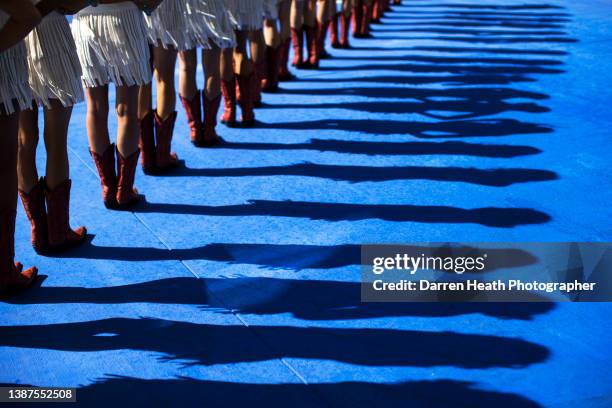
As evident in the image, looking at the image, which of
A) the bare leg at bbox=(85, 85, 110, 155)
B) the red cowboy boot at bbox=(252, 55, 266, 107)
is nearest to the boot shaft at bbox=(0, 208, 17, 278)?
the bare leg at bbox=(85, 85, 110, 155)

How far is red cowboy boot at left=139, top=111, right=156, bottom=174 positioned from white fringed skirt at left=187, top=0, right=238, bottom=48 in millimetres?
594

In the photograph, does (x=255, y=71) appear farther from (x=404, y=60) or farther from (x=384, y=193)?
(x=404, y=60)

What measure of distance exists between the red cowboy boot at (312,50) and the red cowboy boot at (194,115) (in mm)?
2604

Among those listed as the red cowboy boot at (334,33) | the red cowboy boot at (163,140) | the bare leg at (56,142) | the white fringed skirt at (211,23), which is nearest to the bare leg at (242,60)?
the white fringed skirt at (211,23)

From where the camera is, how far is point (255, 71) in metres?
5.90

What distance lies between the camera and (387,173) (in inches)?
186

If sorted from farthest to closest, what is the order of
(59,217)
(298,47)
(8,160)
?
(298,47) < (59,217) < (8,160)

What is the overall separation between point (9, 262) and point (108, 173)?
96cm

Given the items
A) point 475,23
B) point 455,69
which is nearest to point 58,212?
point 455,69

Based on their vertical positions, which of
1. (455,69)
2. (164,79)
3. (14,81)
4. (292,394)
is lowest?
(292,394)

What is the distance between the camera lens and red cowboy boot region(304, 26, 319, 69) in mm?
7469

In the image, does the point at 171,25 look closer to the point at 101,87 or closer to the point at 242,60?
the point at 101,87

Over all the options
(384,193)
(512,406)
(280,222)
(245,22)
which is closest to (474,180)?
(384,193)

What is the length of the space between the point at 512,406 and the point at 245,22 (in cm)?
348
